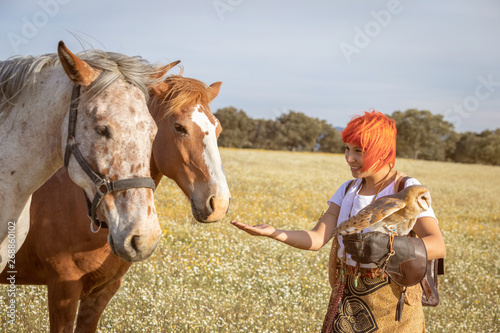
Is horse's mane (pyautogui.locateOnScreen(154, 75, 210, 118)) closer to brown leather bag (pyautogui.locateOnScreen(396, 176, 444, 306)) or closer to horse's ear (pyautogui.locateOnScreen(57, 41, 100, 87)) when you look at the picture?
horse's ear (pyautogui.locateOnScreen(57, 41, 100, 87))

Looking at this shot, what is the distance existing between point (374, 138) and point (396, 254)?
0.81 metres

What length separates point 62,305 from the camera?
10.2 ft

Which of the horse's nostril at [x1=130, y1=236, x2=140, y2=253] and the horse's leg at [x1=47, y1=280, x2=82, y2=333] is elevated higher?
the horse's nostril at [x1=130, y1=236, x2=140, y2=253]

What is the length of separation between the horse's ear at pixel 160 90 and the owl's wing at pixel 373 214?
6.93ft

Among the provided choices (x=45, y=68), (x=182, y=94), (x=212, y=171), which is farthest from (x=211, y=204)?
(x=45, y=68)

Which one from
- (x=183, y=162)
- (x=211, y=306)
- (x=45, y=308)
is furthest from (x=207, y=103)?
(x=45, y=308)

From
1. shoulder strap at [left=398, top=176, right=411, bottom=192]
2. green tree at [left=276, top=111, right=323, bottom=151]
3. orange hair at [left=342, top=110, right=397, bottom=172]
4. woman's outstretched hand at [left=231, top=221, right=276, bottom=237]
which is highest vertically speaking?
green tree at [left=276, top=111, right=323, bottom=151]

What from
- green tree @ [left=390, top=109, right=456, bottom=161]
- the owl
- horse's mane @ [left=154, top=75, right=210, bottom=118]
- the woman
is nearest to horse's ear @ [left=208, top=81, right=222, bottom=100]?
horse's mane @ [left=154, top=75, right=210, bottom=118]

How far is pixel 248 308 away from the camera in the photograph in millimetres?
5184

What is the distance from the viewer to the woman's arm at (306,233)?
2820 millimetres

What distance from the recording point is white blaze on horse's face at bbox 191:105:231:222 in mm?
3189

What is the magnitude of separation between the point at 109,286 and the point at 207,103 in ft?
6.42

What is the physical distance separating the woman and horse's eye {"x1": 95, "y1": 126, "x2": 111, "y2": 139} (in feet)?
3.37

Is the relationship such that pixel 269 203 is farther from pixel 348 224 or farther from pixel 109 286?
pixel 348 224
